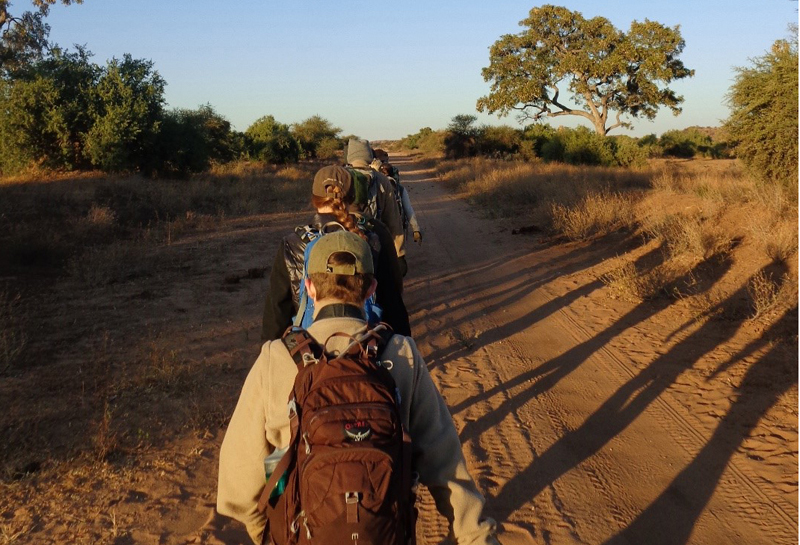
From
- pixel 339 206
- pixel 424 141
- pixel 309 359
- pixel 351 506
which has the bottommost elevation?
pixel 424 141

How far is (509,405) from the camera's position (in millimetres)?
5348

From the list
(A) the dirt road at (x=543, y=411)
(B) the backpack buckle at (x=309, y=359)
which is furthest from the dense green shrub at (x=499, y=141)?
(B) the backpack buckle at (x=309, y=359)

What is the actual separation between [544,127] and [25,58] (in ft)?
98.1

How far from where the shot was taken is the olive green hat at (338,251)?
191cm

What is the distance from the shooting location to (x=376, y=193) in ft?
17.4

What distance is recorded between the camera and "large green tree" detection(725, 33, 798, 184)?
13.4 m

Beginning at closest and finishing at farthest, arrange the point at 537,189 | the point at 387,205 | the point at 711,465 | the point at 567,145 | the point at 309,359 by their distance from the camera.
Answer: the point at 309,359 < the point at 711,465 < the point at 387,205 < the point at 537,189 < the point at 567,145

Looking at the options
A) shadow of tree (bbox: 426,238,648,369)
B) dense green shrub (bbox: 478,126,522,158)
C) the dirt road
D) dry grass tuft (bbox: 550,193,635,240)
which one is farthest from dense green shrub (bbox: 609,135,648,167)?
the dirt road

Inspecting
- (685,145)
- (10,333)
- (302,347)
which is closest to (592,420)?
(302,347)

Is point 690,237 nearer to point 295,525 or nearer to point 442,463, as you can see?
point 442,463

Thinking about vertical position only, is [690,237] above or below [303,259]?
below

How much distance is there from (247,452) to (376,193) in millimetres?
3629

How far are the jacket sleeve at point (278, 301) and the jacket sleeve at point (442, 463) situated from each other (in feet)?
5.00

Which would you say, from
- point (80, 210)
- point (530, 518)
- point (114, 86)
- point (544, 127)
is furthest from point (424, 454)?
point (544, 127)
